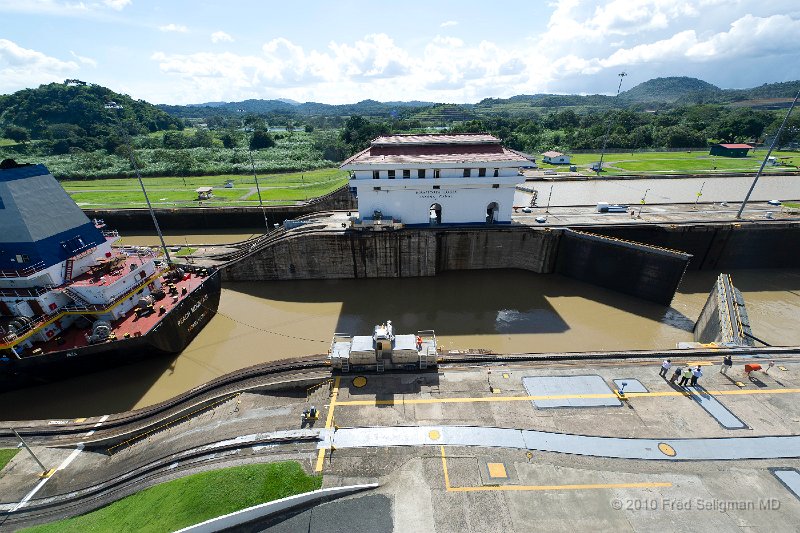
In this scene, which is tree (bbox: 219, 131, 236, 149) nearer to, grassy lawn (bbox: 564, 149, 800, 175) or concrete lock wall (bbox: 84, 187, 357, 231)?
concrete lock wall (bbox: 84, 187, 357, 231)

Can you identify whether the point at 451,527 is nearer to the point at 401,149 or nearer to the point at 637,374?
the point at 637,374

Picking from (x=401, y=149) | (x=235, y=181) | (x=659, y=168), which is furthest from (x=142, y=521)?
Result: (x=659, y=168)

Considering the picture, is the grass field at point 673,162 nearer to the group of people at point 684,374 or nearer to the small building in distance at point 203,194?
the group of people at point 684,374

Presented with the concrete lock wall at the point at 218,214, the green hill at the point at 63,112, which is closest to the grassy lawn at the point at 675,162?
the concrete lock wall at the point at 218,214

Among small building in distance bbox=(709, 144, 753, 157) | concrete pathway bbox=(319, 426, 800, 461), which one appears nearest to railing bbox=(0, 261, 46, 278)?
concrete pathway bbox=(319, 426, 800, 461)

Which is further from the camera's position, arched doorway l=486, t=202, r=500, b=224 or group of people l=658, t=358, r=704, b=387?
arched doorway l=486, t=202, r=500, b=224
